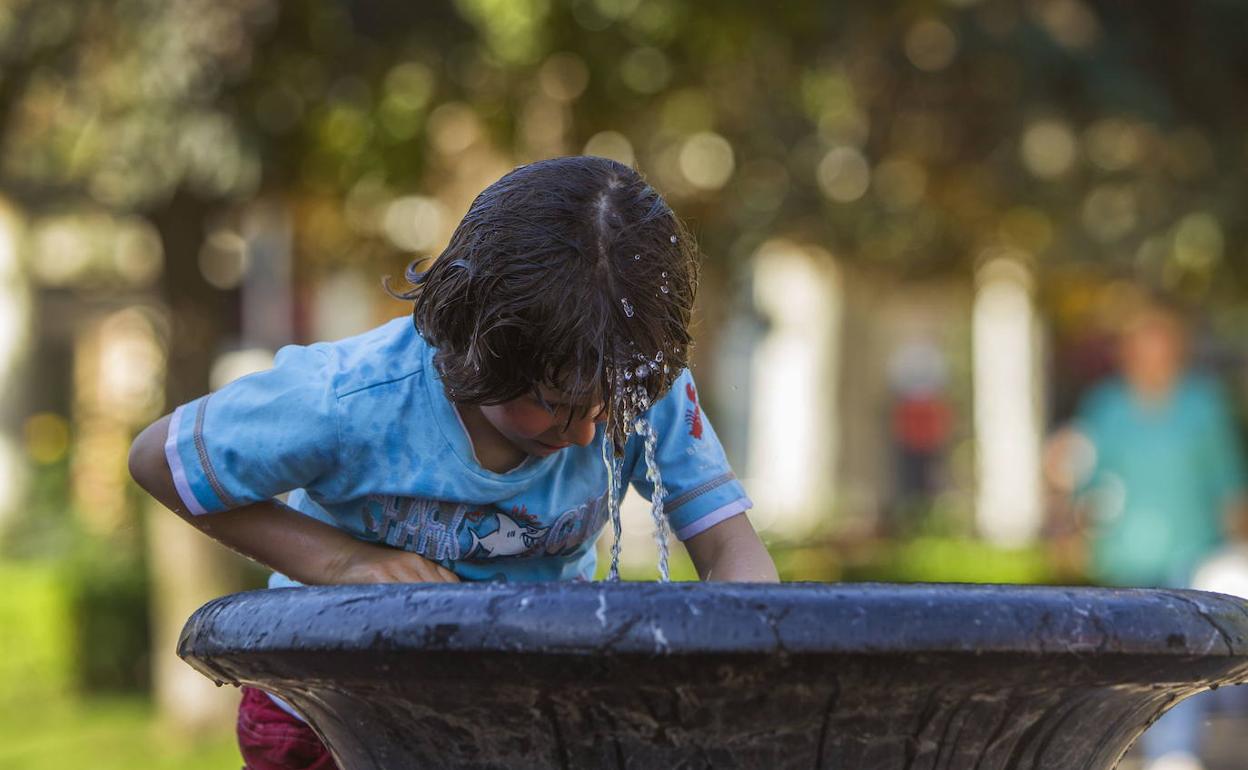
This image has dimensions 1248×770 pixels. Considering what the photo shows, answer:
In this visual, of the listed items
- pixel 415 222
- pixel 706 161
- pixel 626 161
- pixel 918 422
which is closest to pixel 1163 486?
pixel 626 161

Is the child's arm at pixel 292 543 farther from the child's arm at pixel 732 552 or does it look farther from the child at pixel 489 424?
the child's arm at pixel 732 552

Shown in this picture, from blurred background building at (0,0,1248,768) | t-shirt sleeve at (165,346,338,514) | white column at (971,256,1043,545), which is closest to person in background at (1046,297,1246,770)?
blurred background building at (0,0,1248,768)

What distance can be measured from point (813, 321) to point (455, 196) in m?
5.13

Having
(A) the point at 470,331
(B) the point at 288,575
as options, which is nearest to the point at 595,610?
(A) the point at 470,331

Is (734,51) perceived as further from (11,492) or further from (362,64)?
(11,492)

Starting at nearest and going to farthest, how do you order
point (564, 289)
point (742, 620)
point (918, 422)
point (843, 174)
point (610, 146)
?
point (742, 620) < point (564, 289) < point (610, 146) < point (843, 174) < point (918, 422)

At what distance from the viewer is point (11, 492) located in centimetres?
1326

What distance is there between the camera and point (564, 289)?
2.10 m

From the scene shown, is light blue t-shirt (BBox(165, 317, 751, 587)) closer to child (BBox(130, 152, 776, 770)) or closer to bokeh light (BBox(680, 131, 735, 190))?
child (BBox(130, 152, 776, 770))

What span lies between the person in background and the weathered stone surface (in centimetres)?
528

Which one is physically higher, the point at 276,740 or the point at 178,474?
the point at 178,474

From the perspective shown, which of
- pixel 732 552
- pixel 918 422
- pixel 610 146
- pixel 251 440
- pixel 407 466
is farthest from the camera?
pixel 918 422

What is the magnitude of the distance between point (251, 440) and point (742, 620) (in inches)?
33.8

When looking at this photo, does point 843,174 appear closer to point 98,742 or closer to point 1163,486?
point 1163,486
